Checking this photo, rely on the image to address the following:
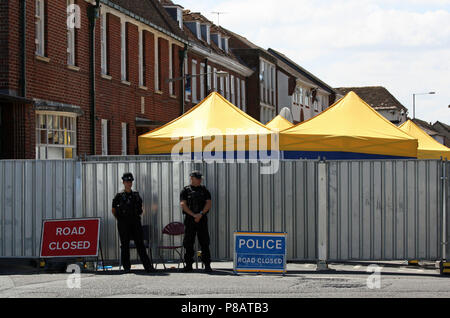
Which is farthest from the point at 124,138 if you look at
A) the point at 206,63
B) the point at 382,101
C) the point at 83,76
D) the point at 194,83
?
the point at 382,101

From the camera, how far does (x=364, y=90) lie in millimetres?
117500

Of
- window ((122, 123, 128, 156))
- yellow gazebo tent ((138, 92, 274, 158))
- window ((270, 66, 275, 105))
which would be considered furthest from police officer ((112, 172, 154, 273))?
window ((270, 66, 275, 105))

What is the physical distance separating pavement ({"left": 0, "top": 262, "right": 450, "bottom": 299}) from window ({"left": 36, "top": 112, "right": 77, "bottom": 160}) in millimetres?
9451

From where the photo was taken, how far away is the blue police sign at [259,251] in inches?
567

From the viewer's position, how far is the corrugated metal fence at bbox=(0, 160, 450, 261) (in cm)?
1502

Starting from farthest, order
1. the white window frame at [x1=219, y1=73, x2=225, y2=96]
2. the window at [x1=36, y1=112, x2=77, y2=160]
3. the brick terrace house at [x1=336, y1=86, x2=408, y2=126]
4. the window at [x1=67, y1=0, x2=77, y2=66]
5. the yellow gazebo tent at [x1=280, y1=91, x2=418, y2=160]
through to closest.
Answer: the brick terrace house at [x1=336, y1=86, x2=408, y2=126], the white window frame at [x1=219, y1=73, x2=225, y2=96], the window at [x1=67, y1=0, x2=77, y2=66], the window at [x1=36, y1=112, x2=77, y2=160], the yellow gazebo tent at [x1=280, y1=91, x2=418, y2=160]

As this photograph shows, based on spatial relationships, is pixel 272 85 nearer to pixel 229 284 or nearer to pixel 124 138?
pixel 124 138

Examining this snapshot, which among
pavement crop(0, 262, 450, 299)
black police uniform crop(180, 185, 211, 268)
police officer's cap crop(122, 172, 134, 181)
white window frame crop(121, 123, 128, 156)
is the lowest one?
pavement crop(0, 262, 450, 299)

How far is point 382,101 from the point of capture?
377 ft

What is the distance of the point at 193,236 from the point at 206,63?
28.3m

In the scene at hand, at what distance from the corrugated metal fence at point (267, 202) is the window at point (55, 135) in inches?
313

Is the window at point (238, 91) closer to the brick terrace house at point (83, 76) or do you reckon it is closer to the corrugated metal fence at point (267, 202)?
the brick terrace house at point (83, 76)

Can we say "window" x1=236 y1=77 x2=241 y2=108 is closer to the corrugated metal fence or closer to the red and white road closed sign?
the corrugated metal fence

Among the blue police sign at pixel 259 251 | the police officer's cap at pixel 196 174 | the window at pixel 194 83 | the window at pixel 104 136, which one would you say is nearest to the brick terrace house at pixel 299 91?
the window at pixel 194 83
